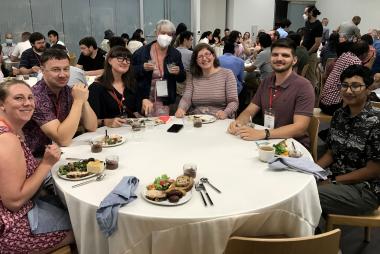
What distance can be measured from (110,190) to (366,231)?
1923 mm

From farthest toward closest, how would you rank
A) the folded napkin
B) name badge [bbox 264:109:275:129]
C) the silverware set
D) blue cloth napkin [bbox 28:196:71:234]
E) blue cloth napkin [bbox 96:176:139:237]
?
name badge [bbox 264:109:275:129]
the folded napkin
blue cloth napkin [bbox 28:196:71:234]
the silverware set
blue cloth napkin [bbox 96:176:139:237]

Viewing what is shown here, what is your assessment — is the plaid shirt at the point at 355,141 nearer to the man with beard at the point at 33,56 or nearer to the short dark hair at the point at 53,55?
the short dark hair at the point at 53,55

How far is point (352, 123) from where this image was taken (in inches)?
84.2

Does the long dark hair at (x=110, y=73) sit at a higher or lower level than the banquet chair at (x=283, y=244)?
higher

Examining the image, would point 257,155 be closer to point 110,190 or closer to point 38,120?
point 110,190

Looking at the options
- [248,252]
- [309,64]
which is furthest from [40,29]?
[248,252]

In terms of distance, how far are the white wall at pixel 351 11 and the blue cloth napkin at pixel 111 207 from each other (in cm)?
1294

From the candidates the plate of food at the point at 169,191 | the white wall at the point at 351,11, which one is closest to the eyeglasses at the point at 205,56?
the plate of food at the point at 169,191

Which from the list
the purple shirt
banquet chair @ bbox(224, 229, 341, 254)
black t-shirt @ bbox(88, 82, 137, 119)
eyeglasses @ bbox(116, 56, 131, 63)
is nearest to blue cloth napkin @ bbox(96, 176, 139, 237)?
banquet chair @ bbox(224, 229, 341, 254)

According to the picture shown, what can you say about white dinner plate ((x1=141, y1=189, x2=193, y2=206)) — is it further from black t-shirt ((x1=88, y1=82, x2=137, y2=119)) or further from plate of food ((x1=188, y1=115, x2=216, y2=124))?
black t-shirt ((x1=88, y1=82, x2=137, y2=119))

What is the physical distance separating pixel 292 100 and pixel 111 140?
1.37 m

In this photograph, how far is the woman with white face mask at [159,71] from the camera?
133 inches

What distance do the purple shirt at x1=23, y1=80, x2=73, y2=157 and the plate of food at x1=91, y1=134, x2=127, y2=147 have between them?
298 millimetres

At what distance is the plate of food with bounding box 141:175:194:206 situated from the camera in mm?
1477
